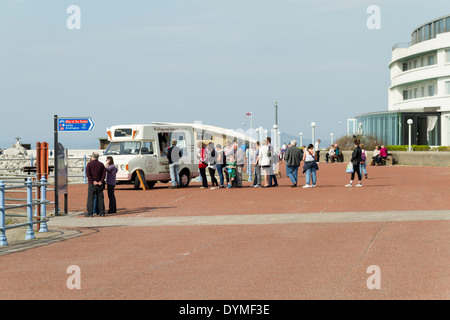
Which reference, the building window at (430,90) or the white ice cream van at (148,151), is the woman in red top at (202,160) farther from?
the building window at (430,90)

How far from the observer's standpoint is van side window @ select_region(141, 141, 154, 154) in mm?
25188

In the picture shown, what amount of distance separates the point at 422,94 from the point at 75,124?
185 feet

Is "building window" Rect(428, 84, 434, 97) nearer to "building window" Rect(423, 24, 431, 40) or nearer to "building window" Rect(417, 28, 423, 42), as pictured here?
"building window" Rect(423, 24, 431, 40)

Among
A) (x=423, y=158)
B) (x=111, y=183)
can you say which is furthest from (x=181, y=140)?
(x=423, y=158)

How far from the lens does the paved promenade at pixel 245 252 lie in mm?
7195

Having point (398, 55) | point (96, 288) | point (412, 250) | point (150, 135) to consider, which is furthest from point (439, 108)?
point (96, 288)

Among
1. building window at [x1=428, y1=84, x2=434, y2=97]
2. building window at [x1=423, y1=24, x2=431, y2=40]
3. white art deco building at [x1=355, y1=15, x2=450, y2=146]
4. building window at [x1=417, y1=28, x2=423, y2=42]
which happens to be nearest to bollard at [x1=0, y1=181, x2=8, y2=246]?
white art deco building at [x1=355, y1=15, x2=450, y2=146]

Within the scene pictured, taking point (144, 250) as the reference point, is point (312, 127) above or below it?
above

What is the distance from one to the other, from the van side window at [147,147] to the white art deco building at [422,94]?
40214 mm

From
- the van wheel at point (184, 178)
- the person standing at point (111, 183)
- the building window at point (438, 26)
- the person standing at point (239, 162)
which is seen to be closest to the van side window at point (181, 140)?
the van wheel at point (184, 178)
